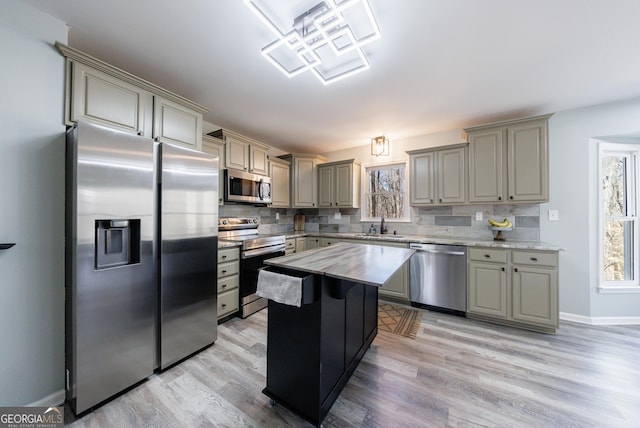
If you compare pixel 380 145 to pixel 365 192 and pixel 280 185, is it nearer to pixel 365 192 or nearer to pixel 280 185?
pixel 365 192

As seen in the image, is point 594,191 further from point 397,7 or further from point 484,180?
point 397,7

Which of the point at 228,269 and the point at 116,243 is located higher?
the point at 116,243

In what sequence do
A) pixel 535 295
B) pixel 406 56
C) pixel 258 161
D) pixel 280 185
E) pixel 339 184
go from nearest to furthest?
pixel 406 56 → pixel 535 295 → pixel 258 161 → pixel 280 185 → pixel 339 184

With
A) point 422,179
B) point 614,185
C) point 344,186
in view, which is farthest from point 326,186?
point 614,185

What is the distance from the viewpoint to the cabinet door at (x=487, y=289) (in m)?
2.69

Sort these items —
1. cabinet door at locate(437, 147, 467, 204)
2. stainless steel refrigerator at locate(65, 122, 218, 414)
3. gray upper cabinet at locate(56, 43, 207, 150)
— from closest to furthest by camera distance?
stainless steel refrigerator at locate(65, 122, 218, 414) < gray upper cabinet at locate(56, 43, 207, 150) < cabinet door at locate(437, 147, 467, 204)

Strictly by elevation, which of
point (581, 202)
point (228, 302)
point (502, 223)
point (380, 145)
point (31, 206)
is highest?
point (380, 145)

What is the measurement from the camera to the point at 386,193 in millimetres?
4230

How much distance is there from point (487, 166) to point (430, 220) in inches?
43.7

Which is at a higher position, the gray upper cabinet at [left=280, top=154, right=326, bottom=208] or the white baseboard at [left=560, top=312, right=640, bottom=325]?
the gray upper cabinet at [left=280, top=154, right=326, bottom=208]

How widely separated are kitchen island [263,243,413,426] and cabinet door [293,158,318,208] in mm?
2746

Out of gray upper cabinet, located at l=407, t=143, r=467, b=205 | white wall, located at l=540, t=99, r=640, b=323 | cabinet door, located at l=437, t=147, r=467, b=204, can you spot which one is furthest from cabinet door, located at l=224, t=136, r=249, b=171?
white wall, located at l=540, t=99, r=640, b=323

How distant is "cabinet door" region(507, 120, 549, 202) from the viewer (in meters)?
2.71

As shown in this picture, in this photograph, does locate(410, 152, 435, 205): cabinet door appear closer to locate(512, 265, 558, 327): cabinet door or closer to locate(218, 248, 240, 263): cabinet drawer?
locate(512, 265, 558, 327): cabinet door
